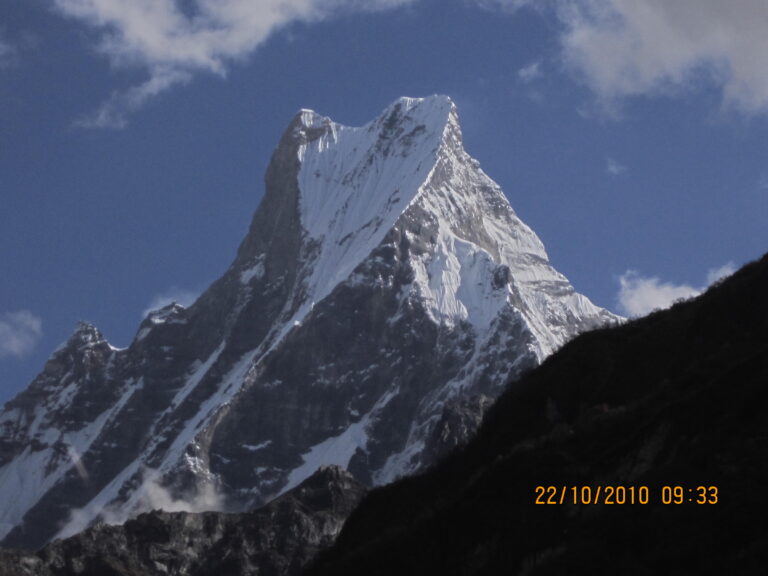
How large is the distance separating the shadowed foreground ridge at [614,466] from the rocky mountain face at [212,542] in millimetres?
95184

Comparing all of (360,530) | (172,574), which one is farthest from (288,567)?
(360,530)

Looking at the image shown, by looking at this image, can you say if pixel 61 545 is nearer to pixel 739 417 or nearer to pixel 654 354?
pixel 654 354

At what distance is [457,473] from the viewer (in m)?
56.0

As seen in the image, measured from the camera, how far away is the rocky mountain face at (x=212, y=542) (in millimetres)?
155500

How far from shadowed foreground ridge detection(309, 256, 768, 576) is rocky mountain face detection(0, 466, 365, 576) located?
95.2 metres

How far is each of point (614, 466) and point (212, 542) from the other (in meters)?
128

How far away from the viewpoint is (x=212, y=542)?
553 ft
